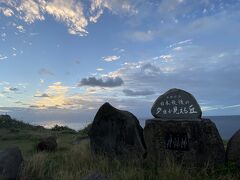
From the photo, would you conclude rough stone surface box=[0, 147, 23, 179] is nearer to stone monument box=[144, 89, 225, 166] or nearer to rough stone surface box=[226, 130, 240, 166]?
stone monument box=[144, 89, 225, 166]

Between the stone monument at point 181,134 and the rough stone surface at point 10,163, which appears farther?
the stone monument at point 181,134

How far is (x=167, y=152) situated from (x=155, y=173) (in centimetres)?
124

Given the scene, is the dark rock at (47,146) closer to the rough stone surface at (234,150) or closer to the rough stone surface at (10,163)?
the rough stone surface at (10,163)

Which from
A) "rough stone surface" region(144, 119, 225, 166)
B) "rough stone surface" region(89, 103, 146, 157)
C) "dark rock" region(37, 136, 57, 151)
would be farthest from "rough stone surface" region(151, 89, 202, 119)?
"dark rock" region(37, 136, 57, 151)

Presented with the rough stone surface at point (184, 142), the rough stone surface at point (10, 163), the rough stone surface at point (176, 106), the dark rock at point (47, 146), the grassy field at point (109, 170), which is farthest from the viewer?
the dark rock at point (47, 146)

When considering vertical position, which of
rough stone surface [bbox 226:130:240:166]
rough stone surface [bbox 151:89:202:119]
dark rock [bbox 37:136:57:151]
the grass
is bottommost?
the grass

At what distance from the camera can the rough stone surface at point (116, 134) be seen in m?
12.8

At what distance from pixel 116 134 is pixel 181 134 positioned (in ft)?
8.19

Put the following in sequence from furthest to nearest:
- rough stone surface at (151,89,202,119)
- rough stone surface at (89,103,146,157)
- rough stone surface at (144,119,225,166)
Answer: rough stone surface at (89,103,146,157) → rough stone surface at (151,89,202,119) → rough stone surface at (144,119,225,166)

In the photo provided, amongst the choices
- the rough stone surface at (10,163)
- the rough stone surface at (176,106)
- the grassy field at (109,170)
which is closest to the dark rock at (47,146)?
the grassy field at (109,170)

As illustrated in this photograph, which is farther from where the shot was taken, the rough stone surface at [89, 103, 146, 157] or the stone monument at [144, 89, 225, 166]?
the rough stone surface at [89, 103, 146, 157]

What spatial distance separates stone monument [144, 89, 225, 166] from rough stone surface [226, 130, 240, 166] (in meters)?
0.19

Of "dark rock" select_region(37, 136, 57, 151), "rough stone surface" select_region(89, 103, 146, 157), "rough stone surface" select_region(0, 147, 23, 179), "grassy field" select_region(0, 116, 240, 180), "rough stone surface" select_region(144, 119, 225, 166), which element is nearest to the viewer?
"grassy field" select_region(0, 116, 240, 180)

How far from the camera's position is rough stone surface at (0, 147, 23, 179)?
10.7 m
